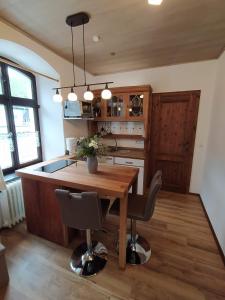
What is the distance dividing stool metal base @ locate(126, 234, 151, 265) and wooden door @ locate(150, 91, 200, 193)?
1743 mm

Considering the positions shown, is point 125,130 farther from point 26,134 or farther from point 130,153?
point 26,134

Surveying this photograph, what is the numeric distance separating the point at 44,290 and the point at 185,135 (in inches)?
125

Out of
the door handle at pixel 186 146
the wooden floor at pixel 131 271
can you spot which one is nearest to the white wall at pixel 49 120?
the wooden floor at pixel 131 271

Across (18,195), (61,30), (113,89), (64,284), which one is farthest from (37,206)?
(113,89)

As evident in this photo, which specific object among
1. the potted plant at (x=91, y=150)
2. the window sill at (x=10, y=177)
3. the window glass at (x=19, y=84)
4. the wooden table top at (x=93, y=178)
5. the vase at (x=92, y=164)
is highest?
the window glass at (x=19, y=84)

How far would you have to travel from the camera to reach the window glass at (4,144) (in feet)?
7.77

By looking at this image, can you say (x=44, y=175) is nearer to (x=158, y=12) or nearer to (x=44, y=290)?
(x=44, y=290)

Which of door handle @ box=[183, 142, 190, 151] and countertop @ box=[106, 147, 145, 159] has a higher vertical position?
door handle @ box=[183, 142, 190, 151]

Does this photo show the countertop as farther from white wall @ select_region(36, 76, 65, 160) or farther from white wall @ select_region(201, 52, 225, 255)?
white wall @ select_region(201, 52, 225, 255)

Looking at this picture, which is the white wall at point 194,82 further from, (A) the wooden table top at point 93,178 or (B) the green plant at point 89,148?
(B) the green plant at point 89,148

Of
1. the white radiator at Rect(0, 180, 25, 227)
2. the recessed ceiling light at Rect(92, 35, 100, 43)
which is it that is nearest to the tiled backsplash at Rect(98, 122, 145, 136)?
the recessed ceiling light at Rect(92, 35, 100, 43)

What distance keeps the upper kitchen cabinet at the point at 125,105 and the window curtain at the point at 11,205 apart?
2.04m

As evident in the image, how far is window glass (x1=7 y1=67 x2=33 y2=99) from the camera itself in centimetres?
246

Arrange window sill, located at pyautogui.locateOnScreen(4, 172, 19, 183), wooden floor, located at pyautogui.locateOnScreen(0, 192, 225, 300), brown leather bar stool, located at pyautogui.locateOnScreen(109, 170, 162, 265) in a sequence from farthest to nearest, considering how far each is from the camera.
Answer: window sill, located at pyautogui.locateOnScreen(4, 172, 19, 183), brown leather bar stool, located at pyautogui.locateOnScreen(109, 170, 162, 265), wooden floor, located at pyautogui.locateOnScreen(0, 192, 225, 300)
